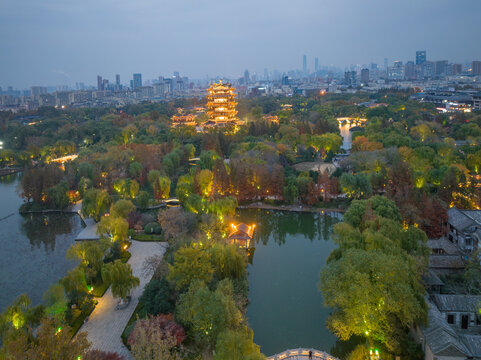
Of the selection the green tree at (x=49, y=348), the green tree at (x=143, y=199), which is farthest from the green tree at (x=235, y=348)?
the green tree at (x=143, y=199)

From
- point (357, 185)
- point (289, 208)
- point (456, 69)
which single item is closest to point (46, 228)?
point (289, 208)

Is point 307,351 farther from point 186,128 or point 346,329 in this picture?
point 186,128

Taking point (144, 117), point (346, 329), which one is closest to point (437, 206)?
point (346, 329)

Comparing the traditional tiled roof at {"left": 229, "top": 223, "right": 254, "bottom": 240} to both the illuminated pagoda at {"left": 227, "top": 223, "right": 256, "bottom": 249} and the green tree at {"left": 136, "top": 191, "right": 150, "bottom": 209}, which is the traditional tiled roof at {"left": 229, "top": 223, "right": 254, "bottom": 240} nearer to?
the illuminated pagoda at {"left": 227, "top": 223, "right": 256, "bottom": 249}

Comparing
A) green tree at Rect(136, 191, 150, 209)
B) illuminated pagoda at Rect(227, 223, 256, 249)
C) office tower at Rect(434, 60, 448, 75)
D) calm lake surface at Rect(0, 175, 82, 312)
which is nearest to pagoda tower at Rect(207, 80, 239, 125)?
green tree at Rect(136, 191, 150, 209)

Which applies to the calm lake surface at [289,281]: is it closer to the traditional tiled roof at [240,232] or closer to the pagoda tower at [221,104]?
the traditional tiled roof at [240,232]

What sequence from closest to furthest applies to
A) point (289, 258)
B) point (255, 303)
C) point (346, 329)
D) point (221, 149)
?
1. point (346, 329)
2. point (255, 303)
3. point (289, 258)
4. point (221, 149)

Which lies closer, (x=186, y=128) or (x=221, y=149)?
(x=221, y=149)
